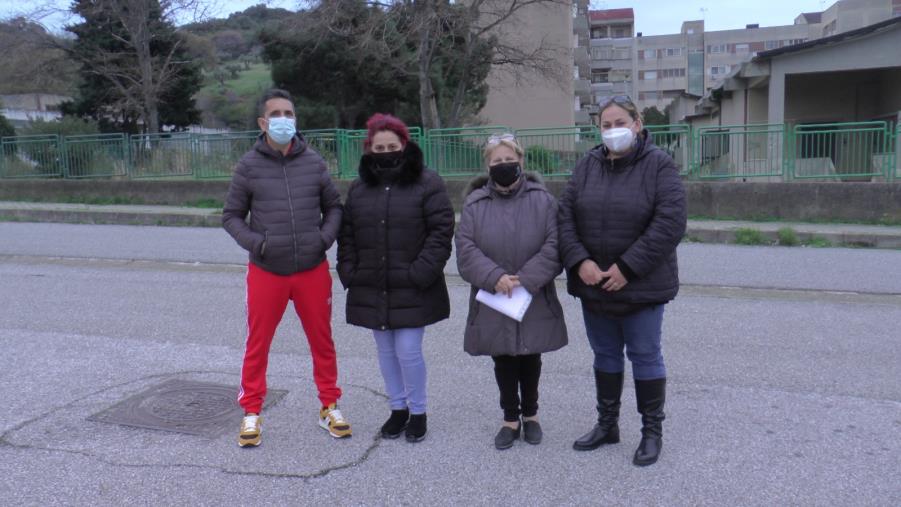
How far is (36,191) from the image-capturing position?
21.1 m

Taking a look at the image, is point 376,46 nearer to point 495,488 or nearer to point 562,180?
point 562,180

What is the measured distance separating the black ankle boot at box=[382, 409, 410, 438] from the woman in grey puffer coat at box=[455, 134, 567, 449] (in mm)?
627

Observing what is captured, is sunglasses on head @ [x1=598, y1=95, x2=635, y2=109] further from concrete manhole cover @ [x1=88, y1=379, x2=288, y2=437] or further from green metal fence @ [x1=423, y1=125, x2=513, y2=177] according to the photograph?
green metal fence @ [x1=423, y1=125, x2=513, y2=177]

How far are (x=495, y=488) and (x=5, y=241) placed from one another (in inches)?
493

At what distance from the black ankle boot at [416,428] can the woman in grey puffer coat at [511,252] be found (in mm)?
536

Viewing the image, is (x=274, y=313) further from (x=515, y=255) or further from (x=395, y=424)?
(x=515, y=255)

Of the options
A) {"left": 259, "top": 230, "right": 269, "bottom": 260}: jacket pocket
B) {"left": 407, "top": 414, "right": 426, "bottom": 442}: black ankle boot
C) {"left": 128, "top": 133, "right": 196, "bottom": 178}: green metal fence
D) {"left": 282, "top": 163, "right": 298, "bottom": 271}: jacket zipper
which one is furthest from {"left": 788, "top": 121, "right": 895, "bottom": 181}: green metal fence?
{"left": 128, "top": 133, "right": 196, "bottom": 178}: green metal fence

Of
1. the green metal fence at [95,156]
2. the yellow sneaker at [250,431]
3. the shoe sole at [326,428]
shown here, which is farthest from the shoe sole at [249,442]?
the green metal fence at [95,156]

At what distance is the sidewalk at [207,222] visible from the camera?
43.0 feet

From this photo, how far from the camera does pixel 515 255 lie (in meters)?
4.26

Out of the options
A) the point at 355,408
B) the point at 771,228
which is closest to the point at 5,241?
the point at 355,408

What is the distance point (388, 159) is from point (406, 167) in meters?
0.11

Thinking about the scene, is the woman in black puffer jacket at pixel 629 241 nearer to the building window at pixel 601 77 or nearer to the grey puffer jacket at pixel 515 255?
the grey puffer jacket at pixel 515 255

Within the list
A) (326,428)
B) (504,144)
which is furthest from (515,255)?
(326,428)
